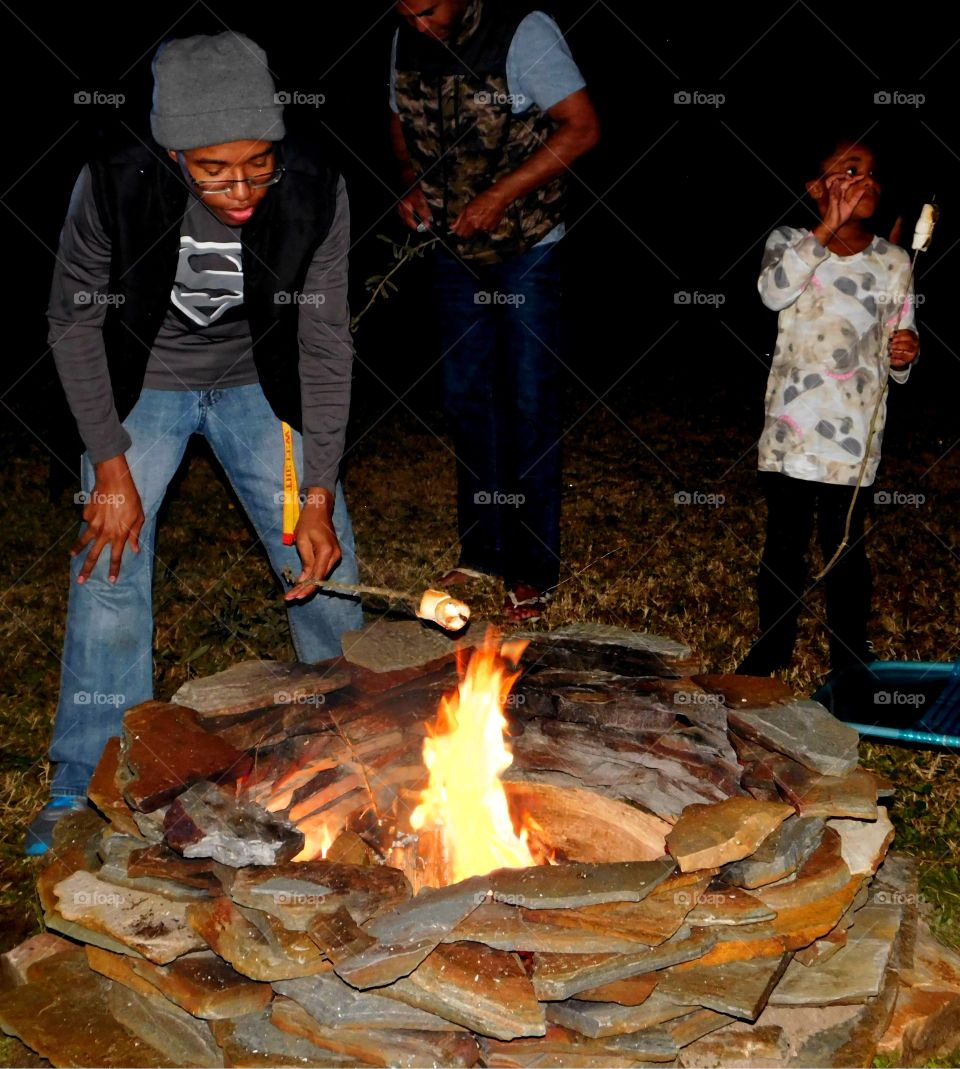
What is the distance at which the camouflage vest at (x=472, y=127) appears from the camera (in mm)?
4695

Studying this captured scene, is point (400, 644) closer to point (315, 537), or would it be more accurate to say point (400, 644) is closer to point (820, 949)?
point (315, 537)

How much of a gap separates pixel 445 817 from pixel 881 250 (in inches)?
109

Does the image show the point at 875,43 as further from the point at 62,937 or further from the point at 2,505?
the point at 62,937

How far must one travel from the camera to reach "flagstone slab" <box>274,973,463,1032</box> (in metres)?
2.63

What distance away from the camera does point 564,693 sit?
3.49m

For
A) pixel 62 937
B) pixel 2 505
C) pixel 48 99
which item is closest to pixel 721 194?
pixel 48 99

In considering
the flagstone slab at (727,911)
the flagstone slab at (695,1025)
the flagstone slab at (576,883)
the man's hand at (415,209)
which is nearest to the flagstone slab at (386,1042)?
the flagstone slab at (576,883)

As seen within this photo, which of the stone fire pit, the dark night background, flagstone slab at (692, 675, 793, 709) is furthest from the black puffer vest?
the dark night background

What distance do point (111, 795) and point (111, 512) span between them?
35.8 inches

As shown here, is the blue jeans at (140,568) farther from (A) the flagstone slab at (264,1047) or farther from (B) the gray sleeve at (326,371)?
(A) the flagstone slab at (264,1047)

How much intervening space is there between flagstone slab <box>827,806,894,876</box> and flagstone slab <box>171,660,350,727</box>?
1.53 metres

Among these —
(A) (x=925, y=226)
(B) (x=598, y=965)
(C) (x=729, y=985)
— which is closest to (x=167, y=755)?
(B) (x=598, y=965)

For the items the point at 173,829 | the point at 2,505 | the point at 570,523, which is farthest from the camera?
the point at 2,505

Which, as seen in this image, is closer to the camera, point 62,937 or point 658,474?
point 62,937
